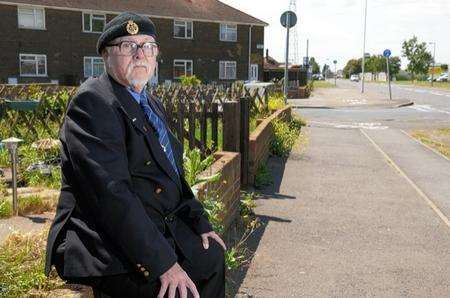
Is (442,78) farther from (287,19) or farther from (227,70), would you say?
(287,19)

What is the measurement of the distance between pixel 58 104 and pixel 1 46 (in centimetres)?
2128

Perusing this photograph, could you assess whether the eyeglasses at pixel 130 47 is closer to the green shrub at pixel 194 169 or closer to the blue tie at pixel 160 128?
the blue tie at pixel 160 128

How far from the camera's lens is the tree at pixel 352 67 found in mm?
137750

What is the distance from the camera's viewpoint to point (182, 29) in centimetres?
3566

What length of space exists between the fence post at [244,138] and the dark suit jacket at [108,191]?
514 centimetres

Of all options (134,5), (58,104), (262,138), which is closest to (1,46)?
(134,5)

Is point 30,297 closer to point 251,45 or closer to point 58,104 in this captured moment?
point 58,104

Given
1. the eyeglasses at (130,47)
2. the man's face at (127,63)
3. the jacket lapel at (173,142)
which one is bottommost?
the jacket lapel at (173,142)

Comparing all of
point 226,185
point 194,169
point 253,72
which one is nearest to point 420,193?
point 226,185

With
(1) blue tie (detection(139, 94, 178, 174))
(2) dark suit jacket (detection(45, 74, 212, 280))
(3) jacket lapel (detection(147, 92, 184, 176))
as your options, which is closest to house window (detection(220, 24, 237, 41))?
(3) jacket lapel (detection(147, 92, 184, 176))

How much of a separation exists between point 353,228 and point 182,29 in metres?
31.0

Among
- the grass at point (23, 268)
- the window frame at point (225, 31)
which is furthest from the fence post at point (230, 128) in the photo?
the window frame at point (225, 31)

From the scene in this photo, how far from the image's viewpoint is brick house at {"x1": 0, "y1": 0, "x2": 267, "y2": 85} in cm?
2997

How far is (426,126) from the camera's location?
1881 centimetres
